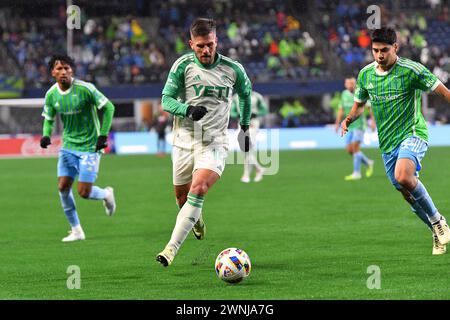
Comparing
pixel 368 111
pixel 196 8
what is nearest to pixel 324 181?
pixel 368 111

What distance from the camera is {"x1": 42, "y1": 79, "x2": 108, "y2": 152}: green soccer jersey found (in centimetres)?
1290

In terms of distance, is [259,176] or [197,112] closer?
[197,112]

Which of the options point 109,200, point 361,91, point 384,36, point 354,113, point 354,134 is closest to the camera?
point 384,36

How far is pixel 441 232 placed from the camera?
1032cm

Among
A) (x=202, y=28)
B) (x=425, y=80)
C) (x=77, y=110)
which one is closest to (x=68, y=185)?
(x=77, y=110)

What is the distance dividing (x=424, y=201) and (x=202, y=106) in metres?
2.68

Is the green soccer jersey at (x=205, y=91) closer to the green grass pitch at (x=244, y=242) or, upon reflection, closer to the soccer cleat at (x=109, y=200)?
the green grass pitch at (x=244, y=242)

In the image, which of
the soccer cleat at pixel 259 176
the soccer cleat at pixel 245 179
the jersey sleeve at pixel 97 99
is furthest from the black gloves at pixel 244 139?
the soccer cleat at pixel 259 176

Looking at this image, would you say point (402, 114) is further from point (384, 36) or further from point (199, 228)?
point (199, 228)

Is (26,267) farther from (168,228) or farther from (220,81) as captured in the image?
(168,228)

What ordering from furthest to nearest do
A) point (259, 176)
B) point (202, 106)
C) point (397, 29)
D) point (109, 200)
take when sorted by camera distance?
point (397, 29) < point (259, 176) < point (109, 200) < point (202, 106)

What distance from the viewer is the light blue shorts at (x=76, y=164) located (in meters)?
13.0

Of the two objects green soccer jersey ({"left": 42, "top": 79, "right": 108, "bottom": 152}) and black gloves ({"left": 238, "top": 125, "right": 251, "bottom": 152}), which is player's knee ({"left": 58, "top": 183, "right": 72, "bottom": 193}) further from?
black gloves ({"left": 238, "top": 125, "right": 251, "bottom": 152})

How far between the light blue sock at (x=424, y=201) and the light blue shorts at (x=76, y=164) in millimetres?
4707
